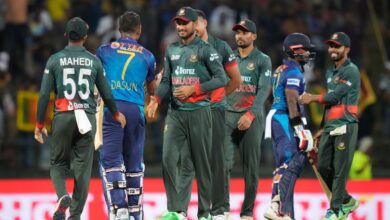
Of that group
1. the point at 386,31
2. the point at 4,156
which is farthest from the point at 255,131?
the point at 386,31

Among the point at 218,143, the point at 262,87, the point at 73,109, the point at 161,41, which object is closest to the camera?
the point at 73,109

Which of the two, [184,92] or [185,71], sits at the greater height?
[185,71]

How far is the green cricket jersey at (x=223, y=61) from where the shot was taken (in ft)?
47.6

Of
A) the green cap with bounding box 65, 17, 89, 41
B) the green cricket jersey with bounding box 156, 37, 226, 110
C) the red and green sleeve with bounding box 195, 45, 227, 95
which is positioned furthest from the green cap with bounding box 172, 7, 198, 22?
the green cap with bounding box 65, 17, 89, 41

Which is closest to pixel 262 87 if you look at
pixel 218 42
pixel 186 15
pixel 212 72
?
pixel 218 42

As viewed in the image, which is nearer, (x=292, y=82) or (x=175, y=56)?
(x=175, y=56)

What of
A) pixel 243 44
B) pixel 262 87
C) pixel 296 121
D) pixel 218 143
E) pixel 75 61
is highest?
pixel 243 44

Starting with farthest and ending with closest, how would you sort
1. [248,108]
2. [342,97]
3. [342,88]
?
[248,108] → [342,97] → [342,88]

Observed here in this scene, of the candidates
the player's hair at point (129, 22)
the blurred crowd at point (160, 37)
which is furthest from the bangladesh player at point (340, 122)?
the blurred crowd at point (160, 37)

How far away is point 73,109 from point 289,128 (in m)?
3.05

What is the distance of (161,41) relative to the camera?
908 inches

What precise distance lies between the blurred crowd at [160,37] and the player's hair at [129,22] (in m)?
7.44

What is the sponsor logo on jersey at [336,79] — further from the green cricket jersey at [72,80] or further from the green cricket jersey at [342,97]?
the green cricket jersey at [72,80]

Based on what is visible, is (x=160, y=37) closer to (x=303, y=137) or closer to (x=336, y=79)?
(x=336, y=79)
